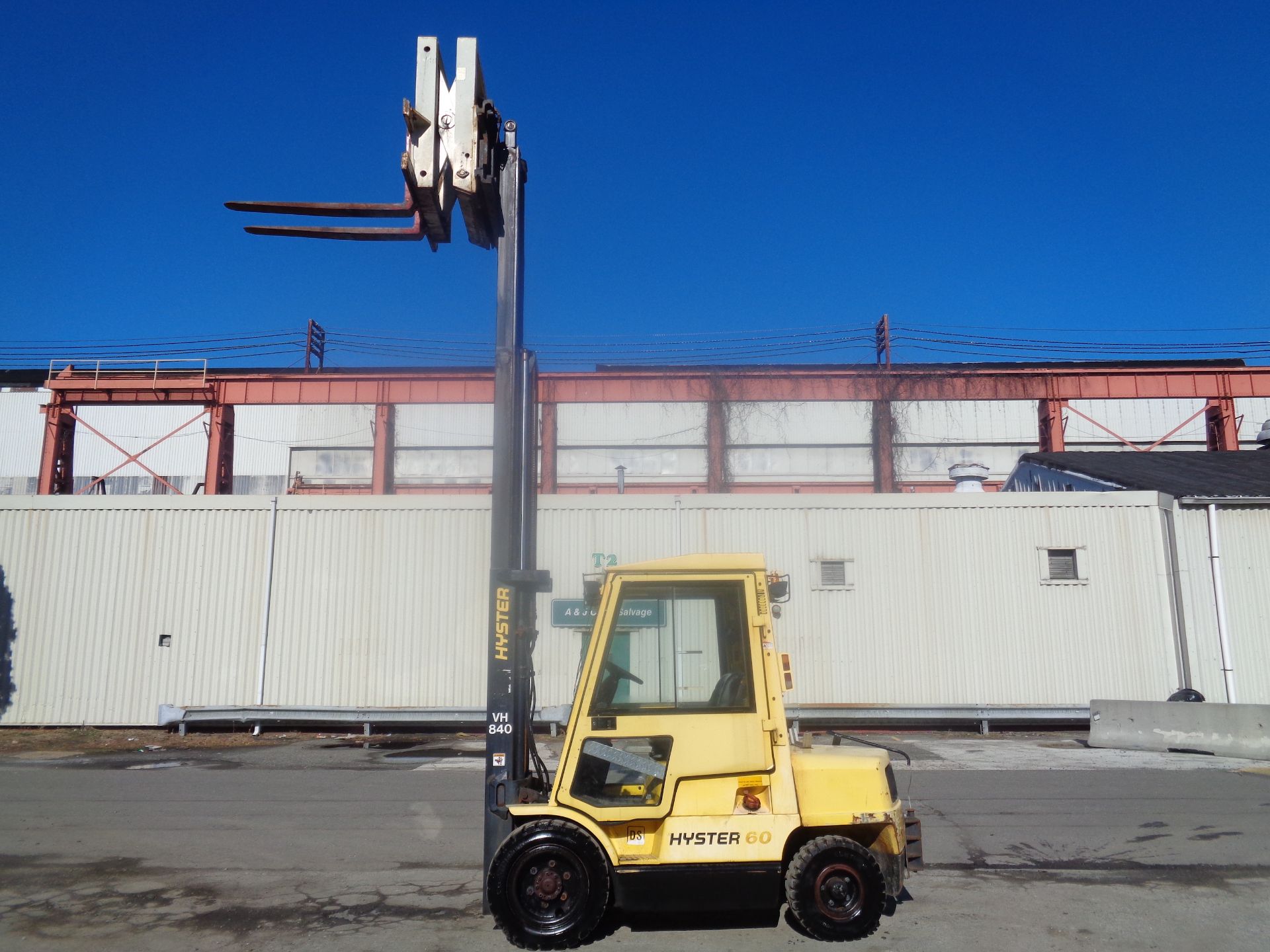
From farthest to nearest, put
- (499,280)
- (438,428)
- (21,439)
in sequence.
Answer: (21,439) → (438,428) → (499,280)

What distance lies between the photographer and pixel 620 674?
5090 millimetres

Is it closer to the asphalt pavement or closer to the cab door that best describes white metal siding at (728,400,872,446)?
the asphalt pavement

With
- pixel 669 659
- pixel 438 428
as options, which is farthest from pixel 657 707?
pixel 438 428

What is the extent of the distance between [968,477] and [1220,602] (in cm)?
569

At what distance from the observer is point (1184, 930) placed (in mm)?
5391

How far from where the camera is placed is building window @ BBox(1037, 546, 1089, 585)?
51.7 ft

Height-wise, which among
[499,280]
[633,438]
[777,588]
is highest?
[633,438]

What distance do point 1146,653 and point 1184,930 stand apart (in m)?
11.6

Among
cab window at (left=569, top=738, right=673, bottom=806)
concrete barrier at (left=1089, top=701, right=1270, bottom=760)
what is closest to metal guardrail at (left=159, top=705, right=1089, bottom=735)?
concrete barrier at (left=1089, top=701, right=1270, bottom=760)

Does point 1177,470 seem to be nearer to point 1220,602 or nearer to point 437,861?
point 1220,602

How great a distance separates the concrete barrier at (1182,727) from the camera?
12531 mm

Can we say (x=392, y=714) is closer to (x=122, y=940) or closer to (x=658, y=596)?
(x=122, y=940)

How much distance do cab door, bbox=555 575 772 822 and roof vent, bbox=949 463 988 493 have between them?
1484 cm

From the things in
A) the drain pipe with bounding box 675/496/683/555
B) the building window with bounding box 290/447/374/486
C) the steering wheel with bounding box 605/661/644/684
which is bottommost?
the steering wheel with bounding box 605/661/644/684
